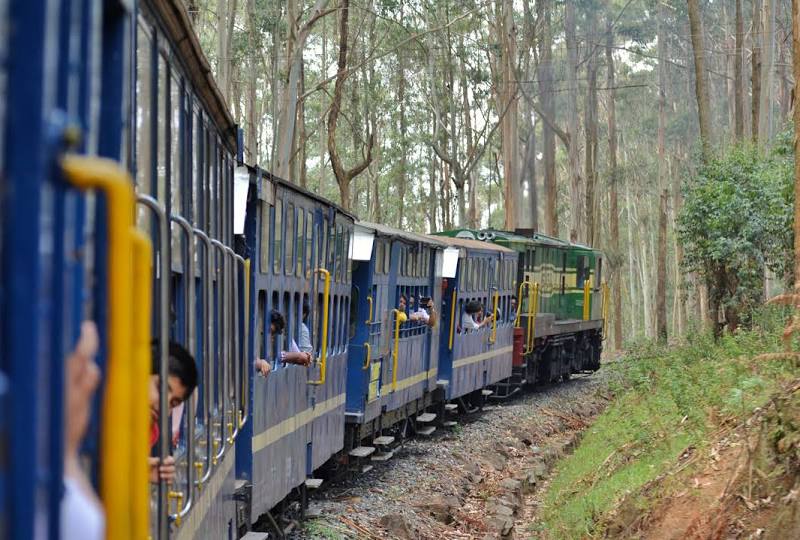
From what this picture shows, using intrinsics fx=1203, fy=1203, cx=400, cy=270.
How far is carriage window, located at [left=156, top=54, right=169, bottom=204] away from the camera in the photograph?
3.98 m

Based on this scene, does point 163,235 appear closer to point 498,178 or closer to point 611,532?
point 611,532

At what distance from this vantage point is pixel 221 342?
18.4 feet

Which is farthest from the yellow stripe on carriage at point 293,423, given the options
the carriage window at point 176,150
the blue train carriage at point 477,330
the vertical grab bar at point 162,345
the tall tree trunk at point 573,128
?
the tall tree trunk at point 573,128

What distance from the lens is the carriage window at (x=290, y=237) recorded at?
9.41 m

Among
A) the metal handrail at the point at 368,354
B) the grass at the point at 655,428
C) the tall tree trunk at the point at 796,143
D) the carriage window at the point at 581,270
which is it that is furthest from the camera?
the carriage window at the point at 581,270

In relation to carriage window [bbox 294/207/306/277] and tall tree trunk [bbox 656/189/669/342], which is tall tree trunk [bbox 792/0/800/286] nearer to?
carriage window [bbox 294/207/306/277]

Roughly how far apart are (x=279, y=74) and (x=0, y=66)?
1261 inches

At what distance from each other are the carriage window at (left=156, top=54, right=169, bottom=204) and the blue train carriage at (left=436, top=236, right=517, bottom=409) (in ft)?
46.6

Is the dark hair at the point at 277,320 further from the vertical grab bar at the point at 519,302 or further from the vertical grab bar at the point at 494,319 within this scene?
the vertical grab bar at the point at 519,302

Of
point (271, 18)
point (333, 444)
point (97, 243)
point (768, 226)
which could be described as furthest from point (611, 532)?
point (271, 18)

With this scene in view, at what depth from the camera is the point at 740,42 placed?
1403 inches

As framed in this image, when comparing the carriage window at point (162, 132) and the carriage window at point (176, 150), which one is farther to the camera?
the carriage window at point (176, 150)

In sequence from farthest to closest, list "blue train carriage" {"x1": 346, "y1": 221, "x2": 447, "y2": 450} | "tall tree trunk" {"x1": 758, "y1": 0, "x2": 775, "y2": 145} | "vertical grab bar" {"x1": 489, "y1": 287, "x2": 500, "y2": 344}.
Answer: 1. "tall tree trunk" {"x1": 758, "y1": 0, "x2": 775, "y2": 145}
2. "vertical grab bar" {"x1": 489, "y1": 287, "x2": 500, "y2": 344}
3. "blue train carriage" {"x1": 346, "y1": 221, "x2": 447, "y2": 450}

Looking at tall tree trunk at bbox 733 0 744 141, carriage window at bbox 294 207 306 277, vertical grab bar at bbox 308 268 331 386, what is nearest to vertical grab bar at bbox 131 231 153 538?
carriage window at bbox 294 207 306 277
